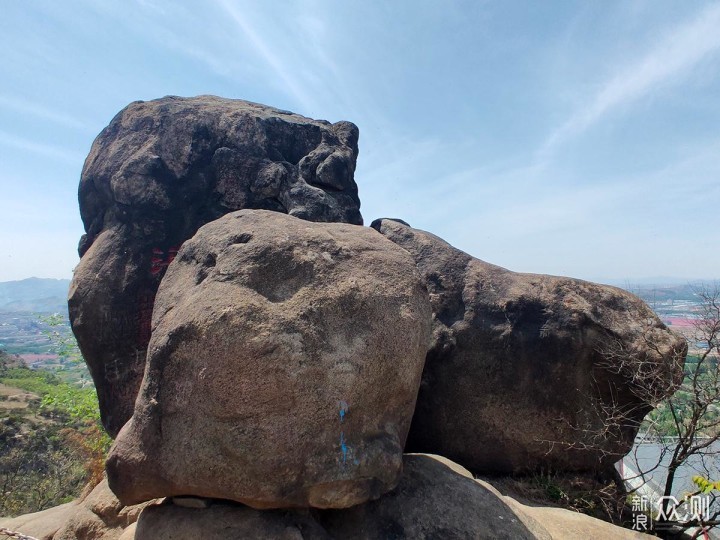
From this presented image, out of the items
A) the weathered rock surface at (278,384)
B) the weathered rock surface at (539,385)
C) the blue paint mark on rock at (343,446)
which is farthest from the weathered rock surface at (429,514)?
the weathered rock surface at (539,385)

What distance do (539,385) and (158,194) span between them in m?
5.28

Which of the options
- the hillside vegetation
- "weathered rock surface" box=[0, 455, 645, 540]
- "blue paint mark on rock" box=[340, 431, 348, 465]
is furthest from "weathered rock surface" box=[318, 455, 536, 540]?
the hillside vegetation

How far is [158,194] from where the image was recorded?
6.62m

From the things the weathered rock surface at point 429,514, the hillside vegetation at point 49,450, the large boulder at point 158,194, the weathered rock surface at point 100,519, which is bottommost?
the hillside vegetation at point 49,450

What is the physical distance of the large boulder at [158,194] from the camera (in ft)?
20.4

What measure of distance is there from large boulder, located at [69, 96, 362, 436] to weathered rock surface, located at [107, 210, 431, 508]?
2398 mm

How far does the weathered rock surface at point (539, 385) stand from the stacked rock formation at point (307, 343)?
2 centimetres

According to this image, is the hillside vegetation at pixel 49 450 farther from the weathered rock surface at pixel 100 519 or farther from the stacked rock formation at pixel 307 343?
the stacked rock formation at pixel 307 343

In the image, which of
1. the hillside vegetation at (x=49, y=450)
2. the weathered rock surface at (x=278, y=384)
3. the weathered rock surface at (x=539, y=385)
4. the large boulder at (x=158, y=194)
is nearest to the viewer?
the weathered rock surface at (x=278, y=384)

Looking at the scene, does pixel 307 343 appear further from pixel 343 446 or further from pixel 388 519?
pixel 388 519

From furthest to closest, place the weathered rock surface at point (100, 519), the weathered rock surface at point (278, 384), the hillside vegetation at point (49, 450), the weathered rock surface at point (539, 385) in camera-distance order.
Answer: the hillside vegetation at point (49, 450) → the weathered rock surface at point (539, 385) → the weathered rock surface at point (100, 519) → the weathered rock surface at point (278, 384)

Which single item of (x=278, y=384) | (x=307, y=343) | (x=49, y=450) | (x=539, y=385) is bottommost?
(x=49, y=450)

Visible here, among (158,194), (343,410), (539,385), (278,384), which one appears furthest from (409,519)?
Result: (158,194)

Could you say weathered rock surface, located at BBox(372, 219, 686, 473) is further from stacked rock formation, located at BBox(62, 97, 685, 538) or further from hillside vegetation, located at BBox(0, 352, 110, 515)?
hillside vegetation, located at BBox(0, 352, 110, 515)
